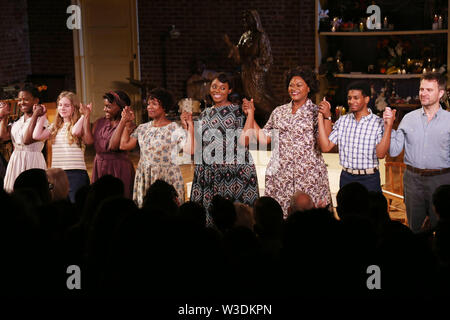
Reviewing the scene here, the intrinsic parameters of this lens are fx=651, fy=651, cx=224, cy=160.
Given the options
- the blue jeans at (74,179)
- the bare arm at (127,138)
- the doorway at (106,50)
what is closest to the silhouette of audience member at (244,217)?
the bare arm at (127,138)

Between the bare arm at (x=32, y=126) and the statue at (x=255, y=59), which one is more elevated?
the statue at (x=255, y=59)

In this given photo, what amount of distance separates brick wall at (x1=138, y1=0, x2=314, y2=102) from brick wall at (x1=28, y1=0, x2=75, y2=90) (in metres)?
1.40

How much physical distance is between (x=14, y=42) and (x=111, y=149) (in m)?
6.57

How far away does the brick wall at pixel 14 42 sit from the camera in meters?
10.0

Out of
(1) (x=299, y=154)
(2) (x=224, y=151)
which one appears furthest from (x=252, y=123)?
(1) (x=299, y=154)

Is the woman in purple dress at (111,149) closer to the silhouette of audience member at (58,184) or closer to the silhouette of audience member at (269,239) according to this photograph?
the silhouette of audience member at (58,184)

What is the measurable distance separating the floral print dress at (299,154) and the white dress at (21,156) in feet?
5.81

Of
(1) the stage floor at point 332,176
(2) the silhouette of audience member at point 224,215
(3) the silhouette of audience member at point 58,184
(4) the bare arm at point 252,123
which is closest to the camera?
(2) the silhouette of audience member at point 224,215

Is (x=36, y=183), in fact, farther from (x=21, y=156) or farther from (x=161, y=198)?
(x=21, y=156)

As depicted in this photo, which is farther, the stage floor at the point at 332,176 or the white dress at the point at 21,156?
the stage floor at the point at 332,176

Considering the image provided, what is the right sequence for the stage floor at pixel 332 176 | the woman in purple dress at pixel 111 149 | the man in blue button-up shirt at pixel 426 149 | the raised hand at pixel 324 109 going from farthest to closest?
1. the stage floor at pixel 332 176
2. the woman in purple dress at pixel 111 149
3. the raised hand at pixel 324 109
4. the man in blue button-up shirt at pixel 426 149

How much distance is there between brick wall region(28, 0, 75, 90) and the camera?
34.9ft

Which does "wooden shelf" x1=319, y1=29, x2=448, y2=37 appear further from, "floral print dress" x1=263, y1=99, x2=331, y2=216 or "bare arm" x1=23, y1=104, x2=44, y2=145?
"bare arm" x1=23, y1=104, x2=44, y2=145

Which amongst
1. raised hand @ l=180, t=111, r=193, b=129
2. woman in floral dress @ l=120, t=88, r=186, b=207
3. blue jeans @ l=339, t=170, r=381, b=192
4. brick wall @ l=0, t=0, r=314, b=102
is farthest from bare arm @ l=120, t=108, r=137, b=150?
brick wall @ l=0, t=0, r=314, b=102
